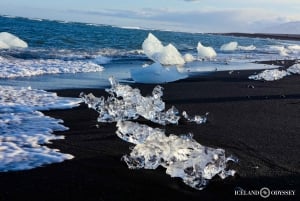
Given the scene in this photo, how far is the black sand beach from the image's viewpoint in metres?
3.30

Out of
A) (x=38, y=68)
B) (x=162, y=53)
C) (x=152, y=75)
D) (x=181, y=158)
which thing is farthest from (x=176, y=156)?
(x=162, y=53)

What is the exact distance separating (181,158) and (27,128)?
237 cm

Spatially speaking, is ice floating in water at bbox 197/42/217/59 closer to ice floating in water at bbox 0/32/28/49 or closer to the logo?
ice floating in water at bbox 0/32/28/49

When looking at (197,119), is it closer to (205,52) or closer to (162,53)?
(162,53)

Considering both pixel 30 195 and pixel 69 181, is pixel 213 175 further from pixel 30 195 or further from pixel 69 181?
pixel 30 195

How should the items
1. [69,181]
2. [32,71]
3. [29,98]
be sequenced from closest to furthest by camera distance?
[69,181] → [29,98] → [32,71]

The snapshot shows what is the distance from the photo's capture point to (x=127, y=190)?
335 centimetres

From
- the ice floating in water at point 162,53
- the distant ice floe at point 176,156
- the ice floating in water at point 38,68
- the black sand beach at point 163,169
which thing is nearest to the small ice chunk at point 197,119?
the black sand beach at point 163,169

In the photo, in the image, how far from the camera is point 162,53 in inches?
701

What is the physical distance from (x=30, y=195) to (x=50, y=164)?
2.54 ft

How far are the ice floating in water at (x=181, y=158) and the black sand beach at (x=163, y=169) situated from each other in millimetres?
79

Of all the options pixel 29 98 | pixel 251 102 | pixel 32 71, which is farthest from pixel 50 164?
pixel 32 71

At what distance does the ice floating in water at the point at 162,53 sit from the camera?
58.2 feet

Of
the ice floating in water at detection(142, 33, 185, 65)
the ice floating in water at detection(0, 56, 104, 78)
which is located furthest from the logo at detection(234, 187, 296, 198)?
the ice floating in water at detection(142, 33, 185, 65)
